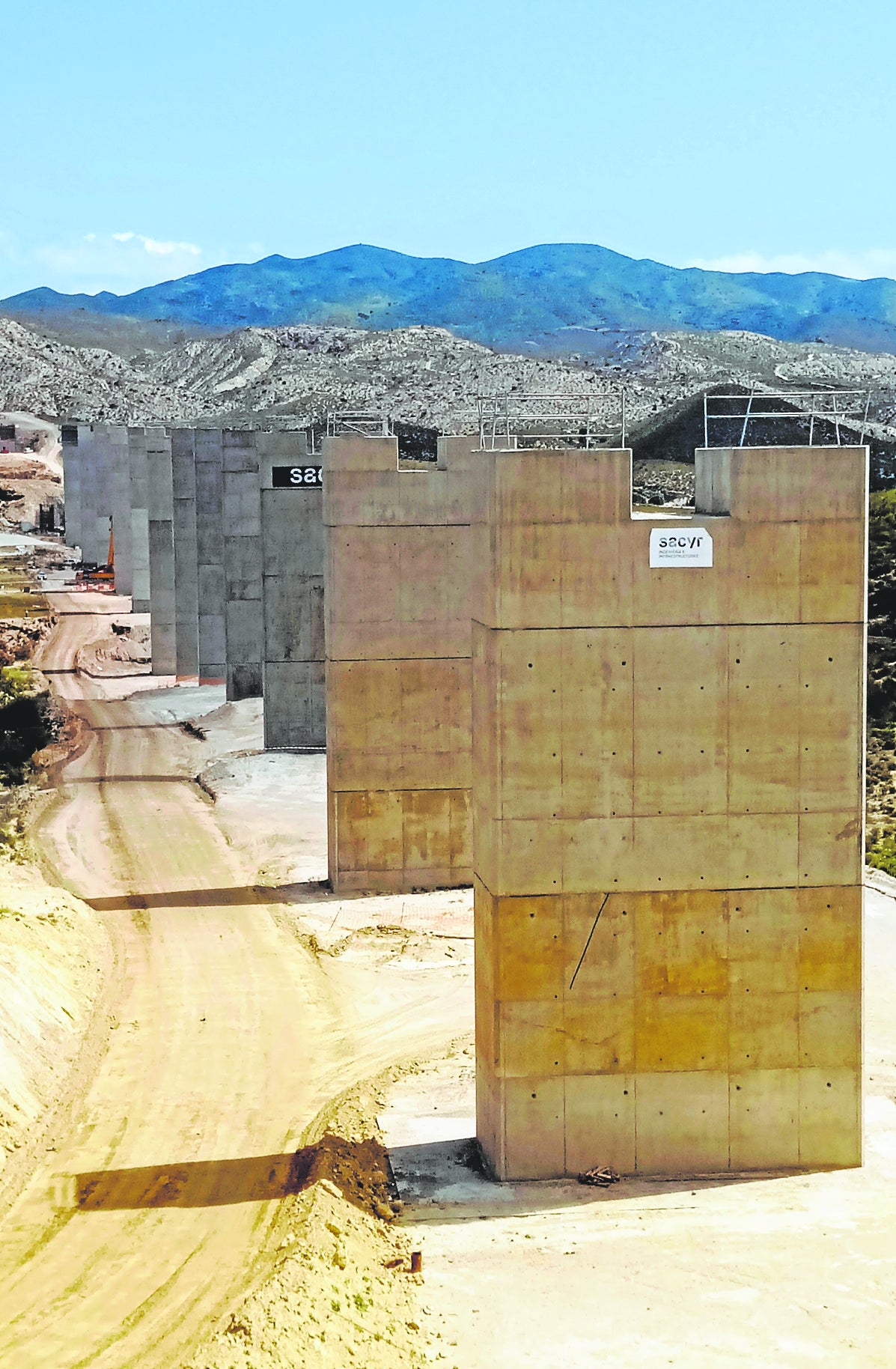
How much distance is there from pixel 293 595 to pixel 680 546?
2771cm

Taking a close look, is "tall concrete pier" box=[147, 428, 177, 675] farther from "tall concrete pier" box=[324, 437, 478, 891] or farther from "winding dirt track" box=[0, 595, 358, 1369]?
"tall concrete pier" box=[324, 437, 478, 891]

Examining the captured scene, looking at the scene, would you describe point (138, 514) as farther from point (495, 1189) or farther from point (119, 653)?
point (495, 1189)

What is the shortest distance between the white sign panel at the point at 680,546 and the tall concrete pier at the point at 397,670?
40.2 feet

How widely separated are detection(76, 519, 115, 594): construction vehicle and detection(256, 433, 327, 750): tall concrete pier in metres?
45.3

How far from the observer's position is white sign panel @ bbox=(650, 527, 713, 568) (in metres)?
16.4

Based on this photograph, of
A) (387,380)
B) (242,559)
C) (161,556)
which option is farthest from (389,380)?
(242,559)

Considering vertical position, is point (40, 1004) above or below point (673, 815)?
below

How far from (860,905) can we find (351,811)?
45.2 ft

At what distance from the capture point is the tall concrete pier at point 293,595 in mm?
43031

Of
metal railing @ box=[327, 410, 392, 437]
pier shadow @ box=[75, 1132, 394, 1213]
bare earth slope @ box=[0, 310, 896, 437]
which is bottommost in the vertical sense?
pier shadow @ box=[75, 1132, 394, 1213]

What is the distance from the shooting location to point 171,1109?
745 inches

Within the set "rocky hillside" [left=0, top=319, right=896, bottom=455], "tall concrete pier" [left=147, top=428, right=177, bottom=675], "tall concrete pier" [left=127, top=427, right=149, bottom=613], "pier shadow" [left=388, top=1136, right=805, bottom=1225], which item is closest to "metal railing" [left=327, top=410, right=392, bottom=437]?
"pier shadow" [left=388, top=1136, right=805, bottom=1225]

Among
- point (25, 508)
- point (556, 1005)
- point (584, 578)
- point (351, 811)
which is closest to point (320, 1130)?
point (556, 1005)

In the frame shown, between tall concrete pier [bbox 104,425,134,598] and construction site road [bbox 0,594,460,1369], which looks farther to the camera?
tall concrete pier [bbox 104,425,134,598]
